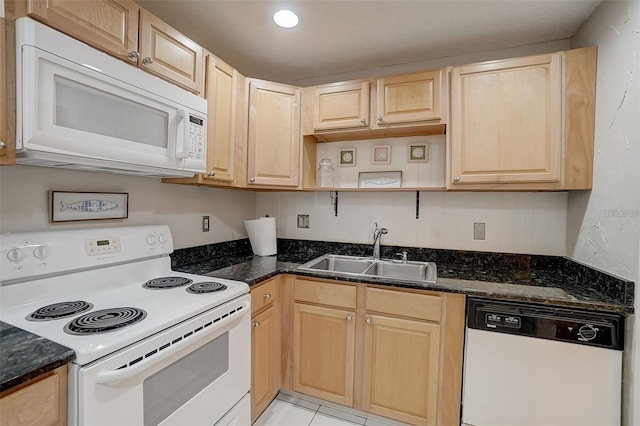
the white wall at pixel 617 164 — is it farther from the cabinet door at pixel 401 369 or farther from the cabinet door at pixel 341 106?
the cabinet door at pixel 341 106

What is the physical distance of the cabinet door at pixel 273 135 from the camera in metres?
2.03

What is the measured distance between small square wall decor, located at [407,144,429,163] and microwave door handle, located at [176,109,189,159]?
1.50m

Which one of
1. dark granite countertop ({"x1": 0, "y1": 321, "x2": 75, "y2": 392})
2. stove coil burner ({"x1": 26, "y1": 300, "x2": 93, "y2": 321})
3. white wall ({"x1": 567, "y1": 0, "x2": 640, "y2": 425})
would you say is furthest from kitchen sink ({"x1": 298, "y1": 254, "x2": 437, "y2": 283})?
dark granite countertop ({"x1": 0, "y1": 321, "x2": 75, "y2": 392})

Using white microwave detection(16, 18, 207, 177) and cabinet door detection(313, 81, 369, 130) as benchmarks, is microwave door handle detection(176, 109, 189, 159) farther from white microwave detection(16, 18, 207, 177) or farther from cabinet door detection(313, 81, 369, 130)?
cabinet door detection(313, 81, 369, 130)

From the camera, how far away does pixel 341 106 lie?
2070mm

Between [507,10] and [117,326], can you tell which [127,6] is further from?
[507,10]

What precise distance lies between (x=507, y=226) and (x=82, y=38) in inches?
94.6

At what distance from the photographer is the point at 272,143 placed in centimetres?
210

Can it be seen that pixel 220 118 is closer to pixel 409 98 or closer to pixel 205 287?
pixel 205 287

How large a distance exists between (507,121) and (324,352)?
171cm

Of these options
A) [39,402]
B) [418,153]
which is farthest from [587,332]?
[39,402]

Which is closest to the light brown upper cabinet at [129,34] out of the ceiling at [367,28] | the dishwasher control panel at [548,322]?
the ceiling at [367,28]

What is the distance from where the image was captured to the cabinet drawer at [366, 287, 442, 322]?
1574mm

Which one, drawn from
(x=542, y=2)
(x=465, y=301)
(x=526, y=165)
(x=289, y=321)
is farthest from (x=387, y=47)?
(x=289, y=321)
